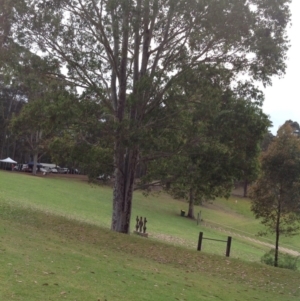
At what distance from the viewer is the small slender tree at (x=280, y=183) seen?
1842 centimetres

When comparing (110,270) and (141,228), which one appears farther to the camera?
(141,228)

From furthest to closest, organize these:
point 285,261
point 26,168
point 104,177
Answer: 1. point 26,168
2. point 104,177
3. point 285,261

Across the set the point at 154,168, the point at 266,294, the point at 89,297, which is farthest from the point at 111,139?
the point at 89,297

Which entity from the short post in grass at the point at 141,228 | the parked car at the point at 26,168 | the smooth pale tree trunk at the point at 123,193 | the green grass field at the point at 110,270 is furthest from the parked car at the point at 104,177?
the parked car at the point at 26,168

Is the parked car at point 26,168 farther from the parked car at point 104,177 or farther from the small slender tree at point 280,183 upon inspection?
the small slender tree at point 280,183

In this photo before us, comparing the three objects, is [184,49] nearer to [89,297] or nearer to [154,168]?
[154,168]

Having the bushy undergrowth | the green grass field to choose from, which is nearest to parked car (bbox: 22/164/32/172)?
the green grass field

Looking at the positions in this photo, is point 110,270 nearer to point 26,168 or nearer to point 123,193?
point 123,193

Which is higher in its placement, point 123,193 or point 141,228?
point 123,193

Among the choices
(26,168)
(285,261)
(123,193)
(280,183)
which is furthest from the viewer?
(26,168)

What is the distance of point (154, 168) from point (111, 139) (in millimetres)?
3473

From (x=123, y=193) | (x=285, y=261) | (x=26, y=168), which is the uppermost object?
(x=123, y=193)

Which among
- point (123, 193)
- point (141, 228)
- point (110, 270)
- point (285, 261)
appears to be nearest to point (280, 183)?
point (285, 261)

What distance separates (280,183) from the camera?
18.7 metres
